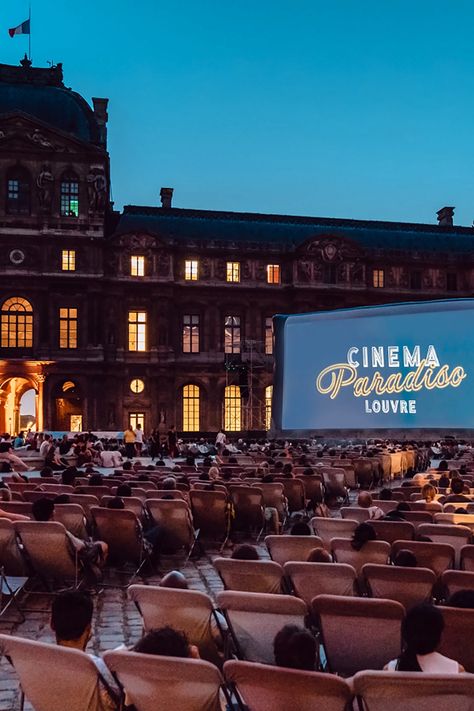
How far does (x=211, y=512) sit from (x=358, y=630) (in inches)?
290

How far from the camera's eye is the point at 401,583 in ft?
21.5

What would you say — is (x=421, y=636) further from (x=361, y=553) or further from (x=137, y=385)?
(x=137, y=385)

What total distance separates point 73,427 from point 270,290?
50.8 feet

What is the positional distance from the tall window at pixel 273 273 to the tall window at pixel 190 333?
5.48 metres

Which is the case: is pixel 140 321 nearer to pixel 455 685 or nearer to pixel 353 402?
pixel 353 402

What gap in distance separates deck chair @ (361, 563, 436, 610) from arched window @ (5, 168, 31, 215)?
43967 mm

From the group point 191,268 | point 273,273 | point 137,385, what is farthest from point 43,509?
point 273,273

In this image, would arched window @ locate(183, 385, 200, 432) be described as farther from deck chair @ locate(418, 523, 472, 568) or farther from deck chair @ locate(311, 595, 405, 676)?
deck chair @ locate(311, 595, 405, 676)

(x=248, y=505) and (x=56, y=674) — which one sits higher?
(x=56, y=674)

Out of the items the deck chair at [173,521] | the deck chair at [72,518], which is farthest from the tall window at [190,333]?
the deck chair at [72,518]

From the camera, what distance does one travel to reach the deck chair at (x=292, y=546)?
8117 millimetres

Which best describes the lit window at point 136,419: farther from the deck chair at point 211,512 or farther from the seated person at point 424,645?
the seated person at point 424,645

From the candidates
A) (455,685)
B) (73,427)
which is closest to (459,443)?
(73,427)

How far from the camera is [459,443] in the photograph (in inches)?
1681
